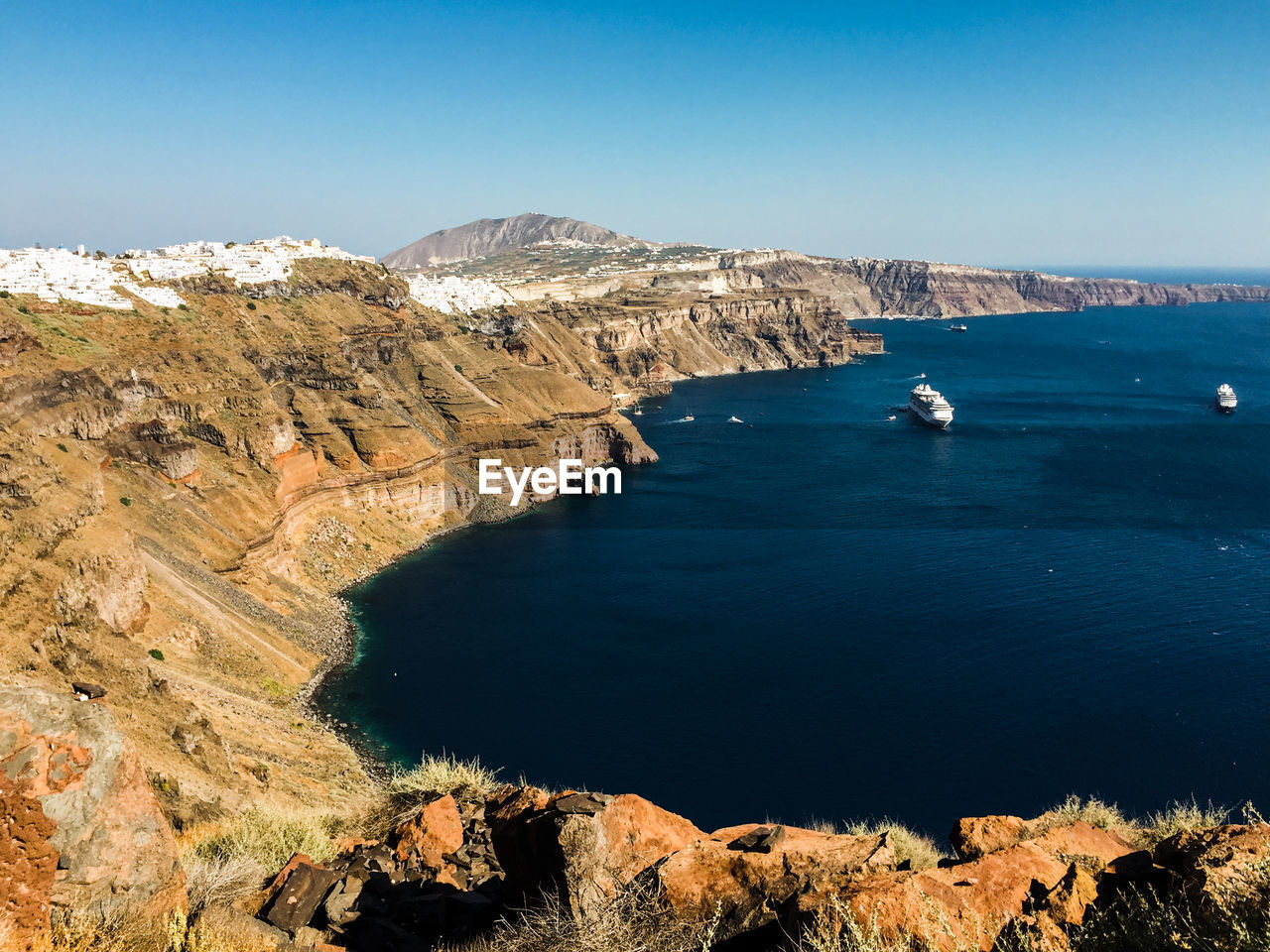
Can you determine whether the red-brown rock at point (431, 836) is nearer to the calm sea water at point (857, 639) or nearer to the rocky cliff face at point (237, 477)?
the rocky cliff face at point (237, 477)

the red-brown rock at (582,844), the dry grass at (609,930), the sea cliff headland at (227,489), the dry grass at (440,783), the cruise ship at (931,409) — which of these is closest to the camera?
the dry grass at (609,930)

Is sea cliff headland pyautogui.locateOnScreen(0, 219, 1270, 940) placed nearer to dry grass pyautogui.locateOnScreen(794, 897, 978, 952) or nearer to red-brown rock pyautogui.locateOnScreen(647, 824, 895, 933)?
red-brown rock pyautogui.locateOnScreen(647, 824, 895, 933)

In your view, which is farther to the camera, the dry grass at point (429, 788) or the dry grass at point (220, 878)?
the dry grass at point (429, 788)

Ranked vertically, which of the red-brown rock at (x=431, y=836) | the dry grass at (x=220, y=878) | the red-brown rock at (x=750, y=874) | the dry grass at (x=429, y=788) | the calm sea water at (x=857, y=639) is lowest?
the calm sea water at (x=857, y=639)

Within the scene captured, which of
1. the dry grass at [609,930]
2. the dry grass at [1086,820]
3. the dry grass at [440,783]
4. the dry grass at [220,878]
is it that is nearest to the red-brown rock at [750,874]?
the dry grass at [609,930]

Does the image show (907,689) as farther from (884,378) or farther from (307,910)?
(884,378)

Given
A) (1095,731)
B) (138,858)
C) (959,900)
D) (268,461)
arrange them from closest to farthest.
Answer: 1. (959,900)
2. (138,858)
3. (1095,731)
4. (268,461)

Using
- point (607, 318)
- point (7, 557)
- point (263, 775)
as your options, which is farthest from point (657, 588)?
point (607, 318)
